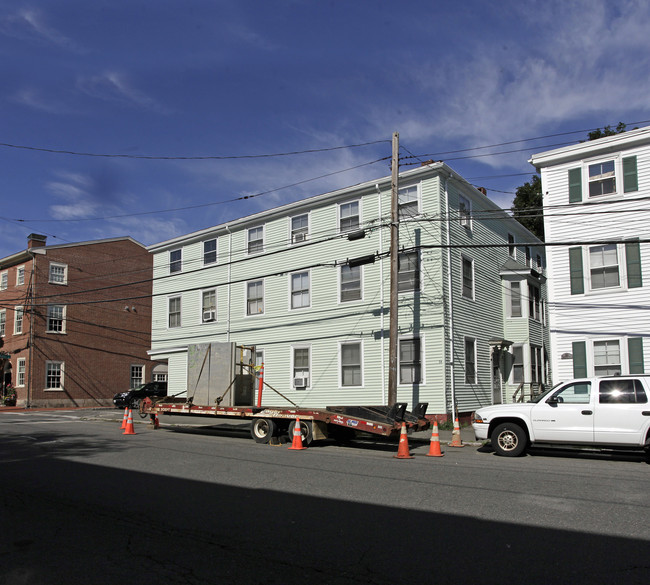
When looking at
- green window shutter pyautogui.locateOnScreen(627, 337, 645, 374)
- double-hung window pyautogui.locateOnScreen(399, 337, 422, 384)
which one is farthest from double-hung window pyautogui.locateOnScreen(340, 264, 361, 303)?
green window shutter pyautogui.locateOnScreen(627, 337, 645, 374)

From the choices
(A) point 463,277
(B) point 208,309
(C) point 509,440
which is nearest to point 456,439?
(C) point 509,440

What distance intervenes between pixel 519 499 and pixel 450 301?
1312 centimetres

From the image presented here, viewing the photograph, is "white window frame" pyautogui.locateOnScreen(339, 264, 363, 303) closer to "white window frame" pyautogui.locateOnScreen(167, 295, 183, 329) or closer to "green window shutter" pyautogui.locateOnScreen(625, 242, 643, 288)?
"green window shutter" pyautogui.locateOnScreen(625, 242, 643, 288)

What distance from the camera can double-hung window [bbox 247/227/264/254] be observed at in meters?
26.0

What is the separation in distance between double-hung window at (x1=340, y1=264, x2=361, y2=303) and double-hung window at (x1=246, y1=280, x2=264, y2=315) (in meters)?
4.43

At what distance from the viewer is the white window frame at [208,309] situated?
27359 mm

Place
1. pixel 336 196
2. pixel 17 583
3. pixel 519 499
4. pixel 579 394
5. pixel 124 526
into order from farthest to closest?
pixel 336 196, pixel 579 394, pixel 519 499, pixel 124 526, pixel 17 583

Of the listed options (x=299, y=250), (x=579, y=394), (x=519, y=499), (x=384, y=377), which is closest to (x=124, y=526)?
(x=519, y=499)

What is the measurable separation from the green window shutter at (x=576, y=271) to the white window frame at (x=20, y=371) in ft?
106

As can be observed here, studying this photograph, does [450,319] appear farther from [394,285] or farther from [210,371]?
[210,371]

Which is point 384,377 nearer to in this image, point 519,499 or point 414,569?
point 519,499

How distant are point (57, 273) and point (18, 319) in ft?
12.6

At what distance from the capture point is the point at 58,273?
38469mm

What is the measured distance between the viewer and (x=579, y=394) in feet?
40.8
